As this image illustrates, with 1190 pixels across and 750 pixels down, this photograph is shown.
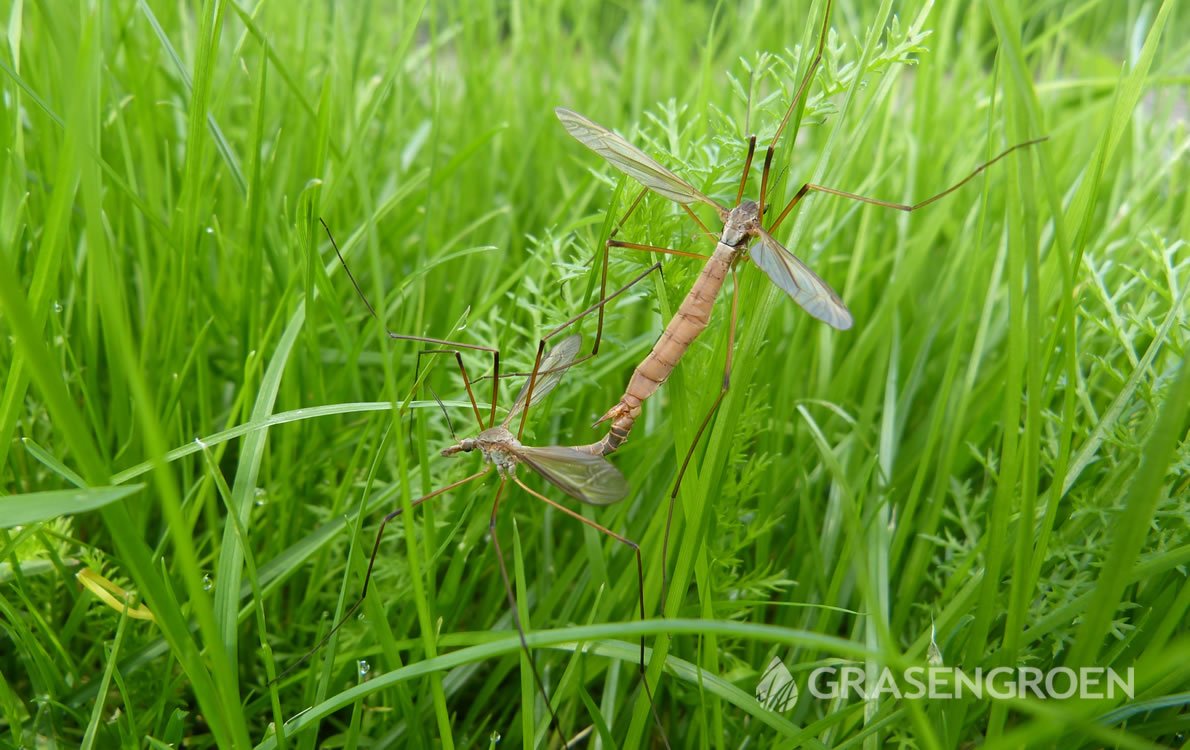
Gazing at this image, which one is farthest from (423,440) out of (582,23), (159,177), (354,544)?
(582,23)

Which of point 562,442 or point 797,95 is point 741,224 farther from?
point 562,442

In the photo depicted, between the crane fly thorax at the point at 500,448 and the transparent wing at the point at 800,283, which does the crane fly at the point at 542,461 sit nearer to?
the crane fly thorax at the point at 500,448

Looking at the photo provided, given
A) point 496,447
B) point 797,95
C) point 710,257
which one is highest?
point 797,95

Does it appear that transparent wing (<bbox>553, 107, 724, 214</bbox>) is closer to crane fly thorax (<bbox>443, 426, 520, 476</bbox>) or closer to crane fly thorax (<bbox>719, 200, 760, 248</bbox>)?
crane fly thorax (<bbox>719, 200, 760, 248</bbox>)

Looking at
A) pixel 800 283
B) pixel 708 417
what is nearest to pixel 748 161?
pixel 800 283

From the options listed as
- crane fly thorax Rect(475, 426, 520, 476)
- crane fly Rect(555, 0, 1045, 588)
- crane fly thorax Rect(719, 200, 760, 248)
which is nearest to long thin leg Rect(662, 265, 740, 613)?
crane fly Rect(555, 0, 1045, 588)

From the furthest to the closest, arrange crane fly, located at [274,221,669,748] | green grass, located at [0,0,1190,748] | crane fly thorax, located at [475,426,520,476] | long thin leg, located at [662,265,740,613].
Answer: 1. crane fly thorax, located at [475,426,520,476]
2. crane fly, located at [274,221,669,748]
3. long thin leg, located at [662,265,740,613]
4. green grass, located at [0,0,1190,748]
